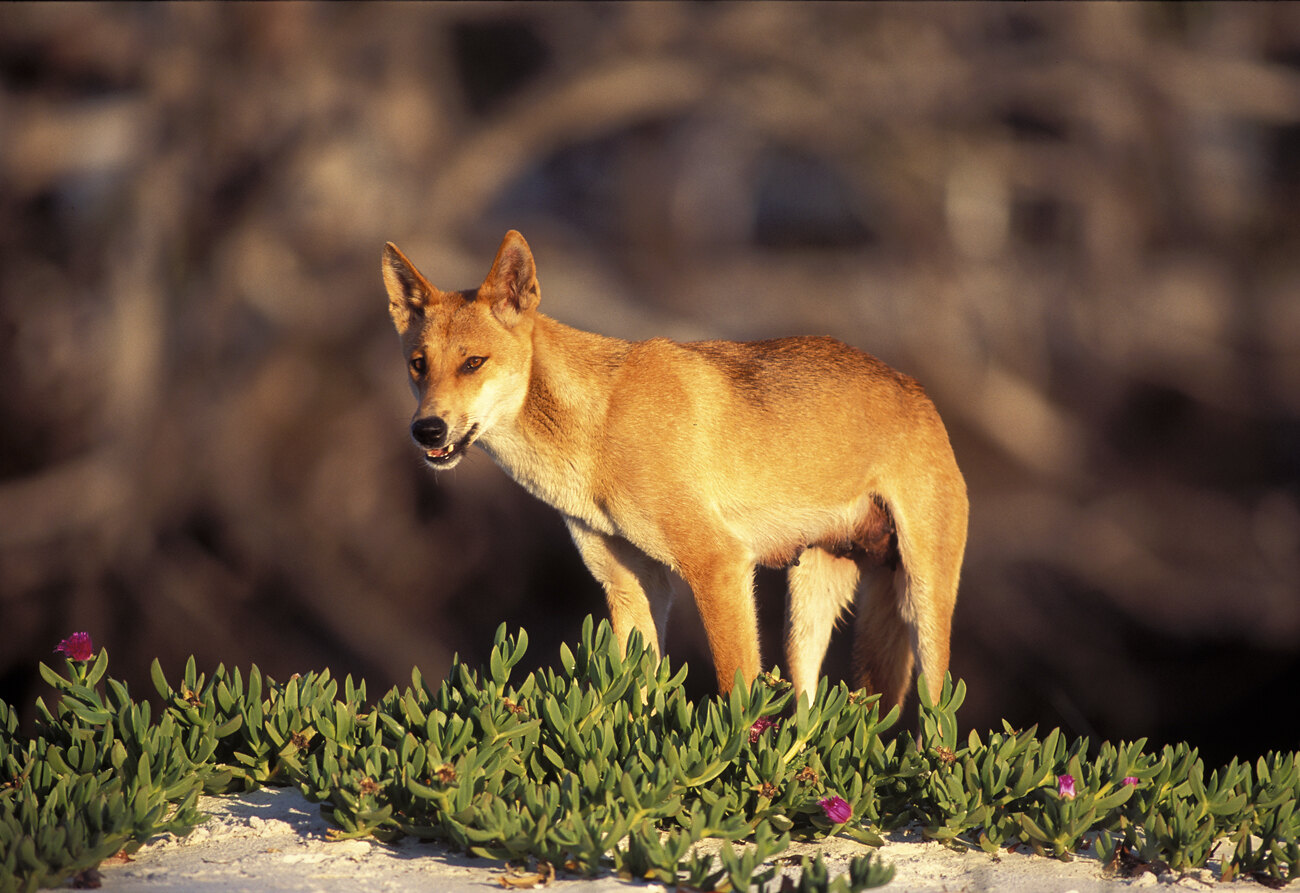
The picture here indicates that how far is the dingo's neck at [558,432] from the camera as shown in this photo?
16.5 feet

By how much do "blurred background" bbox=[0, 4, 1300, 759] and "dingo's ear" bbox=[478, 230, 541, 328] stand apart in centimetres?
860

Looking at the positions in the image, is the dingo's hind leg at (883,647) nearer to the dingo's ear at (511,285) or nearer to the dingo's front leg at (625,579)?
the dingo's front leg at (625,579)

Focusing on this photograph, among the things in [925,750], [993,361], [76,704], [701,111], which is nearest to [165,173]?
[701,111]

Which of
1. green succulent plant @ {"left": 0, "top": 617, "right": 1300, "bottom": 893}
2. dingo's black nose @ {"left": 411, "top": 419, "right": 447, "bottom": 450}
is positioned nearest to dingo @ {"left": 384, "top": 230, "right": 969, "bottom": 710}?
dingo's black nose @ {"left": 411, "top": 419, "right": 447, "bottom": 450}

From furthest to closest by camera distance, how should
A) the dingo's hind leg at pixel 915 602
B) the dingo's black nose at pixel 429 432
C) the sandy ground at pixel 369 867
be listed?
the dingo's hind leg at pixel 915 602, the dingo's black nose at pixel 429 432, the sandy ground at pixel 369 867

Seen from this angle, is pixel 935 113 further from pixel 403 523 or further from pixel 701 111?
pixel 403 523

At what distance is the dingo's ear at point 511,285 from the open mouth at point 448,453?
0.49 metres

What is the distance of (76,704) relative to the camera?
4367 mm

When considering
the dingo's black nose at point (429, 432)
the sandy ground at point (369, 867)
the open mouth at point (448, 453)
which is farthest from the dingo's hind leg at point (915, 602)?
the dingo's black nose at point (429, 432)

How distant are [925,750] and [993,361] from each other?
11.5 m

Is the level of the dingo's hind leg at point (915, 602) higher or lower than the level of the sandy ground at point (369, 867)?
higher

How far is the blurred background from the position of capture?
532 inches

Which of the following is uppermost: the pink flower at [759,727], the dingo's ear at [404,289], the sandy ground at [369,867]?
the dingo's ear at [404,289]

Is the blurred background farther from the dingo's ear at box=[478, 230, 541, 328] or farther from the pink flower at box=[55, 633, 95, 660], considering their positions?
the pink flower at box=[55, 633, 95, 660]
